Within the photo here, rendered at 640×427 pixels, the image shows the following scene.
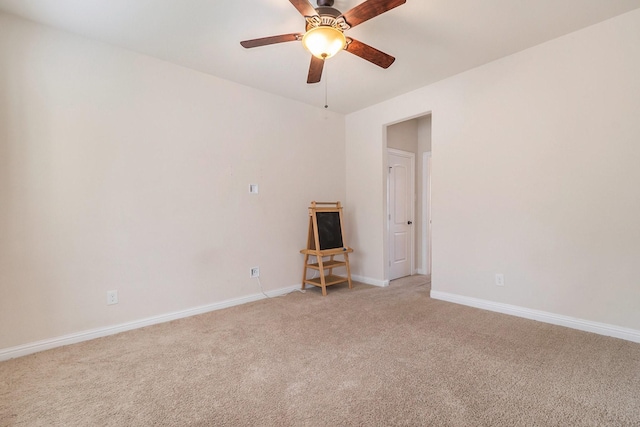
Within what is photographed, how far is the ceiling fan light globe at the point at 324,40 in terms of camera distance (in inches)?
77.0

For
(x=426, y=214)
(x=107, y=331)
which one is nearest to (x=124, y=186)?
(x=107, y=331)

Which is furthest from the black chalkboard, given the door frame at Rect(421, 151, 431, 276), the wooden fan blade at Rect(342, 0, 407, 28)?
the wooden fan blade at Rect(342, 0, 407, 28)

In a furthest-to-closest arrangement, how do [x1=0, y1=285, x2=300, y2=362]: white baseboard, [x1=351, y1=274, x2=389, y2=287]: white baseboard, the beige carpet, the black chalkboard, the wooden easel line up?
[x1=351, y1=274, x2=389, y2=287]: white baseboard, the black chalkboard, the wooden easel, [x1=0, y1=285, x2=300, y2=362]: white baseboard, the beige carpet

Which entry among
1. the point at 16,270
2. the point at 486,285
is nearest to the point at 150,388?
the point at 16,270

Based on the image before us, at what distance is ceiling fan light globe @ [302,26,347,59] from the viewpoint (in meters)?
1.96

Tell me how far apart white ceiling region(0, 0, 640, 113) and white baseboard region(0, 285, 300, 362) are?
250 cm

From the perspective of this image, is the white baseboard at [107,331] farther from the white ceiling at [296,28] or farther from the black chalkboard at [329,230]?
the white ceiling at [296,28]

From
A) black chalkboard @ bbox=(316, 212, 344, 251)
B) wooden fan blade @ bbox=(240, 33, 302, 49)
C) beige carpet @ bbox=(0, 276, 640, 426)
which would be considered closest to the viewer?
beige carpet @ bbox=(0, 276, 640, 426)

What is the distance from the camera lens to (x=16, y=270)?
231 centimetres

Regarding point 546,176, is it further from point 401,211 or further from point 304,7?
point 304,7

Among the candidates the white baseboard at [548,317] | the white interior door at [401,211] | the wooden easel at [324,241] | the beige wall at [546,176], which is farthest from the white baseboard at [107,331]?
the beige wall at [546,176]

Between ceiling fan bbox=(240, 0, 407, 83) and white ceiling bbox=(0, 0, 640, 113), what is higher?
white ceiling bbox=(0, 0, 640, 113)

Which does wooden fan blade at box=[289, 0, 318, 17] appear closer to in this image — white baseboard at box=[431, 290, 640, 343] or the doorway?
the doorway

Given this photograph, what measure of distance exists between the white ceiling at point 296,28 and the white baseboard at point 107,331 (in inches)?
98.2
